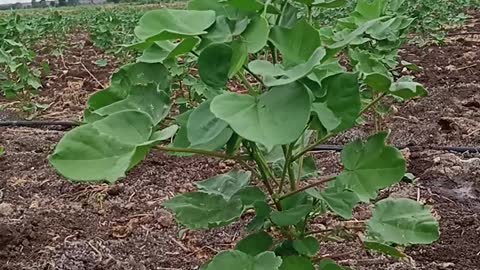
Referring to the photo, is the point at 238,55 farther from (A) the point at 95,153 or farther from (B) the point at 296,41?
(A) the point at 95,153

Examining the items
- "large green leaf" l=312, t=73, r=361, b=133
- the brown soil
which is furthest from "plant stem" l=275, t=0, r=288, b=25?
the brown soil

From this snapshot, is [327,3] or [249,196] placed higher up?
[327,3]

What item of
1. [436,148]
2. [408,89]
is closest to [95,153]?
A: [408,89]

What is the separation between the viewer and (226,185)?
3.80 ft

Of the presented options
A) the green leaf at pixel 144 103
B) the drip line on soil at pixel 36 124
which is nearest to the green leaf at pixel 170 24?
the green leaf at pixel 144 103

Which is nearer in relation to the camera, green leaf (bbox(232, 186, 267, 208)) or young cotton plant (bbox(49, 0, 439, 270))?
young cotton plant (bbox(49, 0, 439, 270))

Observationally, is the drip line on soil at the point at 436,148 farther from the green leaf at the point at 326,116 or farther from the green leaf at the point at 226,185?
the green leaf at the point at 326,116

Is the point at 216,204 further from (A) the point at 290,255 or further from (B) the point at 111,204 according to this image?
(B) the point at 111,204

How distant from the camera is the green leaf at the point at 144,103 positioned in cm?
98

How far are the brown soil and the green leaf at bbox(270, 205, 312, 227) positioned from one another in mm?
457

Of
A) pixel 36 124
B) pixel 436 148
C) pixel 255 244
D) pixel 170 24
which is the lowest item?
pixel 36 124

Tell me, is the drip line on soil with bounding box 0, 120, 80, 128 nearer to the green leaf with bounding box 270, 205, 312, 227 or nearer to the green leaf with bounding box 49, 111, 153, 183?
the green leaf with bounding box 270, 205, 312, 227

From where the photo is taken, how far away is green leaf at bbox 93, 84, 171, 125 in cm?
98

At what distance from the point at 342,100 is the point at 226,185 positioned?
11.1 inches
